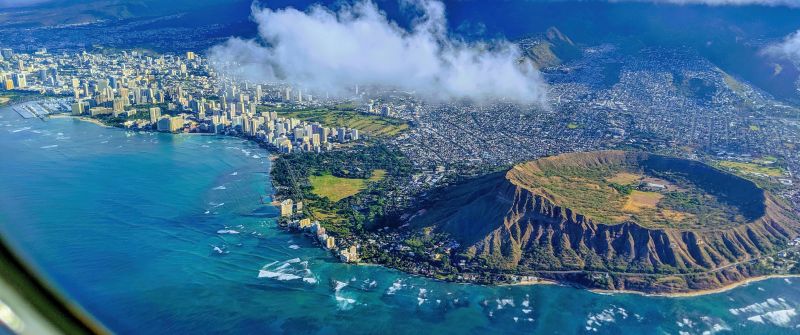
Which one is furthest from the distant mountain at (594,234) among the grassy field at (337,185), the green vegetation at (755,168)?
the green vegetation at (755,168)

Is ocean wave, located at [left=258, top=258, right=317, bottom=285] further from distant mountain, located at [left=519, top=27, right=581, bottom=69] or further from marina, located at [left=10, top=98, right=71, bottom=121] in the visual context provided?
distant mountain, located at [left=519, top=27, right=581, bottom=69]

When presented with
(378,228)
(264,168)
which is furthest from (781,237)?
(264,168)

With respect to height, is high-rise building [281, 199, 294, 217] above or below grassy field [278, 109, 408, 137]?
below

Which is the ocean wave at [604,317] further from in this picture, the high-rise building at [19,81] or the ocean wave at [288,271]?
the high-rise building at [19,81]

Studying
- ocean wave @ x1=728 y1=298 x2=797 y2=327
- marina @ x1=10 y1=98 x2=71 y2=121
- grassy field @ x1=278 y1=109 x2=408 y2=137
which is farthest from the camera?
grassy field @ x1=278 y1=109 x2=408 y2=137

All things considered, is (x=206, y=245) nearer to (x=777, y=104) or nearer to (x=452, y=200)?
(x=452, y=200)

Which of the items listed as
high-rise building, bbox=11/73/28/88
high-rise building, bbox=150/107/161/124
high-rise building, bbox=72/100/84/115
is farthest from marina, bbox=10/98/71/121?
high-rise building, bbox=150/107/161/124

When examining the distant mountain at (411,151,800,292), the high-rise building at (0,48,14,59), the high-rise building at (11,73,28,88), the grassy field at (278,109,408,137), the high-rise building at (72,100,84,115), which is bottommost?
the distant mountain at (411,151,800,292)
